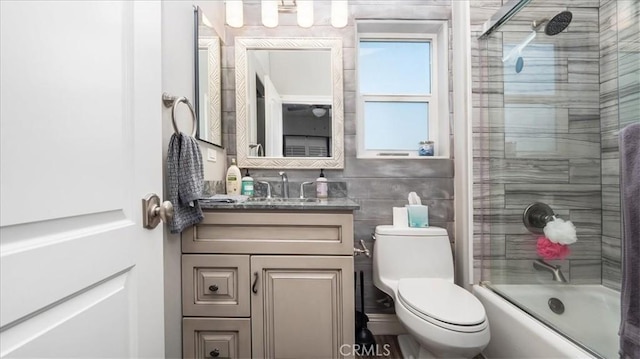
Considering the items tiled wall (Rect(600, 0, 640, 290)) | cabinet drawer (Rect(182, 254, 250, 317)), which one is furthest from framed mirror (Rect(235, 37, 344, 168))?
tiled wall (Rect(600, 0, 640, 290))

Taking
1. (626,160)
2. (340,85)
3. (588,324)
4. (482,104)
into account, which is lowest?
(588,324)

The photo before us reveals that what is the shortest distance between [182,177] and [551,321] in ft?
5.46

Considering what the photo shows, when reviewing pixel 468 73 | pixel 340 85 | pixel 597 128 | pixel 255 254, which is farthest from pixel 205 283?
pixel 597 128

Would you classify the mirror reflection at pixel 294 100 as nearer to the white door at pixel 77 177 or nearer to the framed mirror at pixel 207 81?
the framed mirror at pixel 207 81

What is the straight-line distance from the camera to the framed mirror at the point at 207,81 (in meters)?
1.32

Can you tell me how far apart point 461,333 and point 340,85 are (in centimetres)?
146

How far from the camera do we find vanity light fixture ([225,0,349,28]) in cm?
163

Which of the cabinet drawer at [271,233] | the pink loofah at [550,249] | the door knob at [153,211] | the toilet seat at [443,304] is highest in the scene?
the door knob at [153,211]

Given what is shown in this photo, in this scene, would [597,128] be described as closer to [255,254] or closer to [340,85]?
[340,85]

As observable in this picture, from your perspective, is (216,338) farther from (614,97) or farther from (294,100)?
(614,97)

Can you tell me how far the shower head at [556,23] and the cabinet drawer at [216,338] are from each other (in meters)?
2.08

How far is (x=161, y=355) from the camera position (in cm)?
71

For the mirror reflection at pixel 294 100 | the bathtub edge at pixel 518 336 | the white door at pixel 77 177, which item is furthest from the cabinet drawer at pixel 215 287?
the bathtub edge at pixel 518 336

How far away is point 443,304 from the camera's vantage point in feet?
3.79
